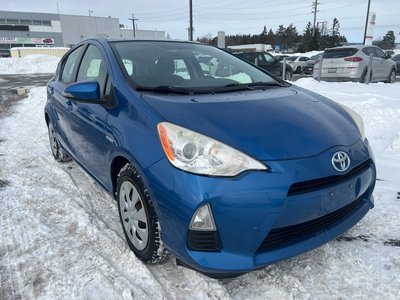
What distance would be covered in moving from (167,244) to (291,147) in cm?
92

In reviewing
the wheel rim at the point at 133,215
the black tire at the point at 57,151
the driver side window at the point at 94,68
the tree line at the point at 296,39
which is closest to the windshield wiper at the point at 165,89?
the driver side window at the point at 94,68

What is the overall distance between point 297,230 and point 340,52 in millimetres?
11136

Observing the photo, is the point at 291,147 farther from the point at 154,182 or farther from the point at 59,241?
the point at 59,241

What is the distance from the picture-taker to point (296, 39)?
6969 centimetres

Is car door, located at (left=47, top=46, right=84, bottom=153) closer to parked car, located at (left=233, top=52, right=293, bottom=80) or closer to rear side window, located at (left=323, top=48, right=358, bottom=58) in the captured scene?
rear side window, located at (left=323, top=48, right=358, bottom=58)

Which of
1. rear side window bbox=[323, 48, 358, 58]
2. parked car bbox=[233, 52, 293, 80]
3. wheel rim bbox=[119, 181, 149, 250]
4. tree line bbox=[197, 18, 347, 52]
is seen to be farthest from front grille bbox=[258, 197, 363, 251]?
tree line bbox=[197, 18, 347, 52]

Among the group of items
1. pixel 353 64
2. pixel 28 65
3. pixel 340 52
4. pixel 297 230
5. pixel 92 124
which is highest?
pixel 340 52

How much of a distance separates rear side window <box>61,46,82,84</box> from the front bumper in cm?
224

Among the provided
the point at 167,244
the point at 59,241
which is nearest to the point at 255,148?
the point at 167,244

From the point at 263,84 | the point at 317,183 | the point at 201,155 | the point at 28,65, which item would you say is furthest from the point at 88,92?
the point at 28,65

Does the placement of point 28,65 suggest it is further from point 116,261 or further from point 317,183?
point 317,183

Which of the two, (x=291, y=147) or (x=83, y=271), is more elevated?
(x=291, y=147)

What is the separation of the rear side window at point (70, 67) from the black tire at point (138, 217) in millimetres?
1781

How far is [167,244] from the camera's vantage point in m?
2.09
